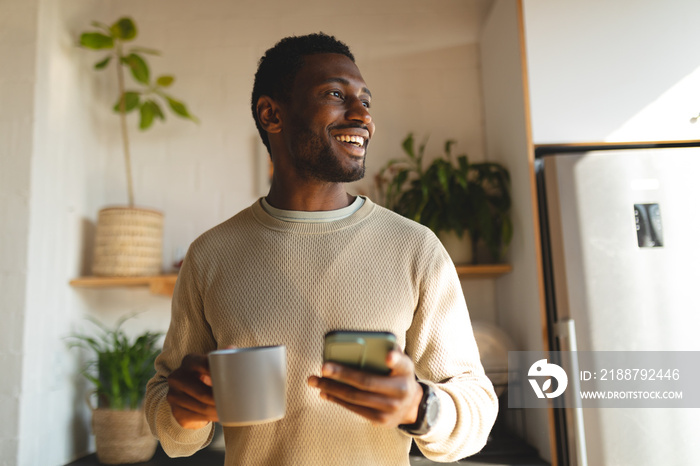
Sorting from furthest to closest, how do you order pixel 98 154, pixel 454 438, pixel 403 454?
pixel 98 154, pixel 403 454, pixel 454 438

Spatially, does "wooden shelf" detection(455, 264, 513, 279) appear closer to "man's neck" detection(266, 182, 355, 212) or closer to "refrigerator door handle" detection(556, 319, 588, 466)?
"refrigerator door handle" detection(556, 319, 588, 466)

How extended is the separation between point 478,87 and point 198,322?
73.2 inches

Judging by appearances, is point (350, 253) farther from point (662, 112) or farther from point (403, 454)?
point (662, 112)

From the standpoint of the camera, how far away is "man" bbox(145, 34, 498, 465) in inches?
32.2

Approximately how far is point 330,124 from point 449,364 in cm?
44

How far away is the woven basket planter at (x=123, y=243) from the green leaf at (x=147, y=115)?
13.8 inches

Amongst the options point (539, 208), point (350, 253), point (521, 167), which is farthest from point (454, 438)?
point (521, 167)

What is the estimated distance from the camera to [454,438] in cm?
77

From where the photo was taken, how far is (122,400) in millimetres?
1963

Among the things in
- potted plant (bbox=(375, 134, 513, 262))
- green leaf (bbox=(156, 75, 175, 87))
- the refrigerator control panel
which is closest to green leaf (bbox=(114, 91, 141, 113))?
green leaf (bbox=(156, 75, 175, 87))

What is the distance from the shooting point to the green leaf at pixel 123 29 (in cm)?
214

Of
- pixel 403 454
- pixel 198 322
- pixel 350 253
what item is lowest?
pixel 403 454

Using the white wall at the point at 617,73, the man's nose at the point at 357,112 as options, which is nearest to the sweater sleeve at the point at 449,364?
the man's nose at the point at 357,112

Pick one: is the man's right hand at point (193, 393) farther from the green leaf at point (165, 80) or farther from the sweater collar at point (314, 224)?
the green leaf at point (165, 80)
